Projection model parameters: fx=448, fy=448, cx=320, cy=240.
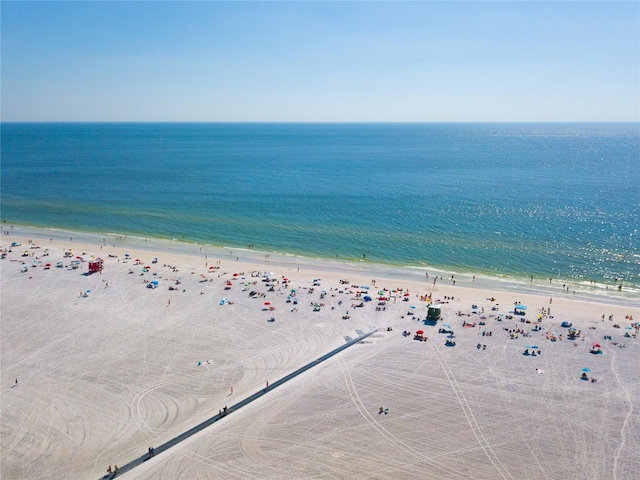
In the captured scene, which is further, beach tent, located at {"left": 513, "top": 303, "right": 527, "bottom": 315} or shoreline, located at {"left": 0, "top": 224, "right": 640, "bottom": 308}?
shoreline, located at {"left": 0, "top": 224, "right": 640, "bottom": 308}

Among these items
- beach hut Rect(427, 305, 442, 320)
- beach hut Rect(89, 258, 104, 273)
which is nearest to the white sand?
beach hut Rect(427, 305, 442, 320)

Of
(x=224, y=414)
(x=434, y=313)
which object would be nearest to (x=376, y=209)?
(x=434, y=313)

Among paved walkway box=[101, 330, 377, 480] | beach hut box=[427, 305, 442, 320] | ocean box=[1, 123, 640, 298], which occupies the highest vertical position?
ocean box=[1, 123, 640, 298]

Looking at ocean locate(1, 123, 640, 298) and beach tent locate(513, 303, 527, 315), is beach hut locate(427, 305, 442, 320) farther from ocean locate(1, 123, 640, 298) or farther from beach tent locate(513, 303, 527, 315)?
ocean locate(1, 123, 640, 298)

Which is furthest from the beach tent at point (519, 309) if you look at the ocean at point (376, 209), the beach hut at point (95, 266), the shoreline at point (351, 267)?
the beach hut at point (95, 266)

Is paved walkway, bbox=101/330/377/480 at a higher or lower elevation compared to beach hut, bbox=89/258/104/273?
lower

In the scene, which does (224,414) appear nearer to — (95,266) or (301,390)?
(301,390)
